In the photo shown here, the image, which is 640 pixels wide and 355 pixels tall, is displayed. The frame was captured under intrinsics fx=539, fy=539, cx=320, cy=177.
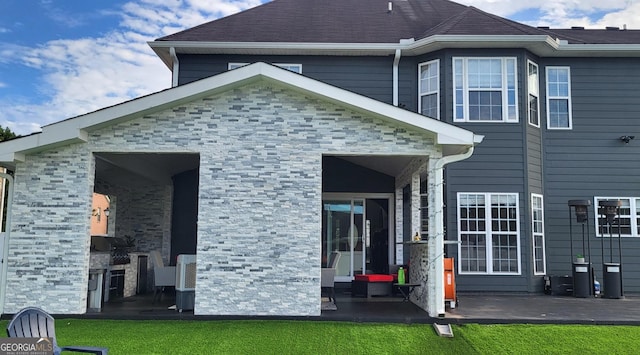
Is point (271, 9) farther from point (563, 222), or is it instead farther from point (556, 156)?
point (563, 222)

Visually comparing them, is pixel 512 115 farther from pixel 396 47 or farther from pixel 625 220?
pixel 625 220

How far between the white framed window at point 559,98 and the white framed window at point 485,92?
126 centimetres

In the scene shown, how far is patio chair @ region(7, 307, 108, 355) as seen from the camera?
5188mm

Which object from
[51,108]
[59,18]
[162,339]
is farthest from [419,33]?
[51,108]

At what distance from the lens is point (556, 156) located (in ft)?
41.4

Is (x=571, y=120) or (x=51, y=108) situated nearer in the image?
(x=571, y=120)

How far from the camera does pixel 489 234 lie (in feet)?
38.4

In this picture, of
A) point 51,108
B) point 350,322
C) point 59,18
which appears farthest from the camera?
point 51,108

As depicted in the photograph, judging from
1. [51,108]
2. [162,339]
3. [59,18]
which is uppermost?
[59,18]

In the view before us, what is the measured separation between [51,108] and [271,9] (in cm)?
1142

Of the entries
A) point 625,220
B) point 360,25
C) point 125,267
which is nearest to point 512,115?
point 625,220

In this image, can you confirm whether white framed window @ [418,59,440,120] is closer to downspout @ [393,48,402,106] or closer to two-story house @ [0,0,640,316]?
two-story house @ [0,0,640,316]

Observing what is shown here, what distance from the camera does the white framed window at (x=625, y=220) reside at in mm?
12398

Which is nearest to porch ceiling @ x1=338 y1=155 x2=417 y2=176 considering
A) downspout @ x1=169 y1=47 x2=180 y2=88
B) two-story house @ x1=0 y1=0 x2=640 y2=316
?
two-story house @ x1=0 y1=0 x2=640 y2=316
